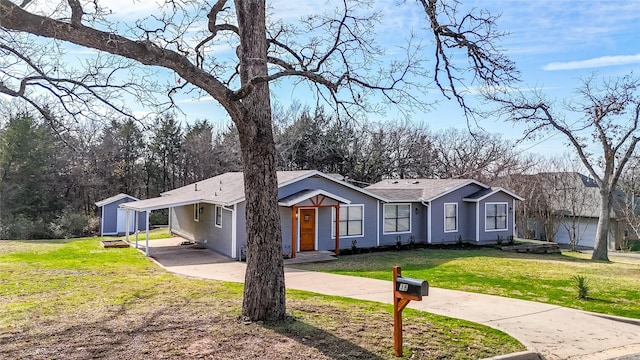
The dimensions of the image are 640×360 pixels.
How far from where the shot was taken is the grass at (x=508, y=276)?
916cm

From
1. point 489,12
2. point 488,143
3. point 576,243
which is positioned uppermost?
point 488,143

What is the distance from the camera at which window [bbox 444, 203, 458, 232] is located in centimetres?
2125

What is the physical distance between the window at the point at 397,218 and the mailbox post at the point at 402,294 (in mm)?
14754

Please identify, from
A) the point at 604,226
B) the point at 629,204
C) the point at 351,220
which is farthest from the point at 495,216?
the point at 629,204

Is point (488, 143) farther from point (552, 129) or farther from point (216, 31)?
point (216, 31)

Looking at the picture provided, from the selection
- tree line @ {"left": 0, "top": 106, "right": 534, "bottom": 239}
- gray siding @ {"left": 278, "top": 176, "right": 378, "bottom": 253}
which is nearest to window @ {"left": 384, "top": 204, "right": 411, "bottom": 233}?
gray siding @ {"left": 278, "top": 176, "right": 378, "bottom": 253}

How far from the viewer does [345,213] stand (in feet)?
60.5

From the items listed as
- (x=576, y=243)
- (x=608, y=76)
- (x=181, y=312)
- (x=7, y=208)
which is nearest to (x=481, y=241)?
(x=608, y=76)

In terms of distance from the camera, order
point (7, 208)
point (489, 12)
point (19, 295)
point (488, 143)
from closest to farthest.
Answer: point (489, 12), point (19, 295), point (7, 208), point (488, 143)

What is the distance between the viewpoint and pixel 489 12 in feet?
21.3

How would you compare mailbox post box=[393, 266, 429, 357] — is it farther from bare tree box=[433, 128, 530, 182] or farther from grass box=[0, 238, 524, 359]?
bare tree box=[433, 128, 530, 182]

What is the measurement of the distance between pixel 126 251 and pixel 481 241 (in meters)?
16.1

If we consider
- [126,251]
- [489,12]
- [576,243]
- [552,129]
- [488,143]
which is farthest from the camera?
[488,143]

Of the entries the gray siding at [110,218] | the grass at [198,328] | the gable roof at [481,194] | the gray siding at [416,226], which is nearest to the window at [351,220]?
the gray siding at [416,226]
